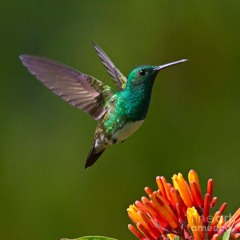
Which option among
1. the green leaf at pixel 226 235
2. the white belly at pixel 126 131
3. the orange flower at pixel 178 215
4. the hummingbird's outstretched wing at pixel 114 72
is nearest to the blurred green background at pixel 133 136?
the hummingbird's outstretched wing at pixel 114 72

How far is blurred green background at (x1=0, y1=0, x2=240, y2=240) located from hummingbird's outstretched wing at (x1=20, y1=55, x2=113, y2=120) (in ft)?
7.02

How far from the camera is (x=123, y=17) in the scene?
5.95 meters

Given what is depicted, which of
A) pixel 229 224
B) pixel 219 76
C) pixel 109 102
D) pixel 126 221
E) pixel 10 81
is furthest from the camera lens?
pixel 10 81

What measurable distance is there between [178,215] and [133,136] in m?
3.17

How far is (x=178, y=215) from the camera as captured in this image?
7.77 ft

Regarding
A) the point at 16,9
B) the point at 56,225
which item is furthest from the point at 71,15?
the point at 56,225

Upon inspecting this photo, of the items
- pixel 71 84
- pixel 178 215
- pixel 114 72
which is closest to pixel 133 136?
pixel 114 72

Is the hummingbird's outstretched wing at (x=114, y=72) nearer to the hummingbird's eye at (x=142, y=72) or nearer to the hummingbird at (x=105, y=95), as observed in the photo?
the hummingbird at (x=105, y=95)

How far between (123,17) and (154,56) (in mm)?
472

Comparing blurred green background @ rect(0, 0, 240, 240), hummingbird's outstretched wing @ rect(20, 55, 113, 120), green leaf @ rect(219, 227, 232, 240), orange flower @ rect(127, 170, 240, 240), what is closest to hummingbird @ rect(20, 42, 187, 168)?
hummingbird's outstretched wing @ rect(20, 55, 113, 120)

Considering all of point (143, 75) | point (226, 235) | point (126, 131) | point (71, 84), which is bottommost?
A: point (226, 235)

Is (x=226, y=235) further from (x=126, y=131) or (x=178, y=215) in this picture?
(x=126, y=131)

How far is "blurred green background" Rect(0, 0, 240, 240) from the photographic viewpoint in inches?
215

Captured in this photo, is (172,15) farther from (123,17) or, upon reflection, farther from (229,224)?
(229,224)
